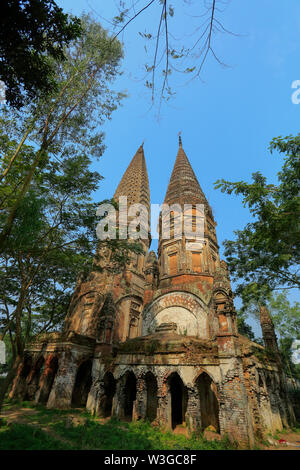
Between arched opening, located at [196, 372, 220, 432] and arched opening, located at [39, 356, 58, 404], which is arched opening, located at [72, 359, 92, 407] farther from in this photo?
arched opening, located at [196, 372, 220, 432]

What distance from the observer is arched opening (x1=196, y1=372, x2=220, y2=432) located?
12.1m

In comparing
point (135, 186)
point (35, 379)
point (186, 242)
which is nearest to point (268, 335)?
point (186, 242)

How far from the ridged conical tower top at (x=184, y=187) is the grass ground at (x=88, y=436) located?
18255 mm

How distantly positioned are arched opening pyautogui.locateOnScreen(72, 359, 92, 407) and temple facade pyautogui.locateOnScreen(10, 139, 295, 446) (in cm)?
6

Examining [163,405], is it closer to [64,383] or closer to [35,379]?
[64,383]

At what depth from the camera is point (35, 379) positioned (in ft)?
56.3

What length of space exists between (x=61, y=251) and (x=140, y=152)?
35.4 metres

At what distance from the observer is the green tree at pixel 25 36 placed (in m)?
4.21

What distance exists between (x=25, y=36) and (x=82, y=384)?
→ 63.1 ft

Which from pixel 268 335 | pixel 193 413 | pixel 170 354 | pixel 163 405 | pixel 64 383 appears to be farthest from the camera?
pixel 268 335

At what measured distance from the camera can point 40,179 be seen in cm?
1056

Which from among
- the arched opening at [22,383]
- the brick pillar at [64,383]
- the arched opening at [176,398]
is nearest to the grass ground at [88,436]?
the brick pillar at [64,383]

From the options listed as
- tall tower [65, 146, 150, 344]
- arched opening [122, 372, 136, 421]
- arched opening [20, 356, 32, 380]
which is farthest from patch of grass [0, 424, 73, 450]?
arched opening [20, 356, 32, 380]

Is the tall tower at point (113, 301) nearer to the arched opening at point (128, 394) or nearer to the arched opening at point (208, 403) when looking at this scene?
the arched opening at point (128, 394)
